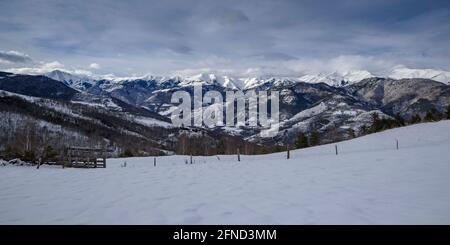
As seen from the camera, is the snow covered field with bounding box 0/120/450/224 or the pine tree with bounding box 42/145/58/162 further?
the pine tree with bounding box 42/145/58/162

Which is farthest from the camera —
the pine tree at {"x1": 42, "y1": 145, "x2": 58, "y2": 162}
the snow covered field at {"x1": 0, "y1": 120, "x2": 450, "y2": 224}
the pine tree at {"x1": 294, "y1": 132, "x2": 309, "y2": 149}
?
the pine tree at {"x1": 294, "y1": 132, "x2": 309, "y2": 149}

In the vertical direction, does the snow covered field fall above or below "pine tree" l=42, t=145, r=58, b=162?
below

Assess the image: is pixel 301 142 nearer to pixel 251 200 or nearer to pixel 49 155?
pixel 49 155

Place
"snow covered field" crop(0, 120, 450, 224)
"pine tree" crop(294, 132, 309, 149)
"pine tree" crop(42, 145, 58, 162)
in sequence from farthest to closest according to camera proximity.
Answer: "pine tree" crop(294, 132, 309, 149), "pine tree" crop(42, 145, 58, 162), "snow covered field" crop(0, 120, 450, 224)

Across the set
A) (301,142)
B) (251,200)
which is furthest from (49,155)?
(301,142)

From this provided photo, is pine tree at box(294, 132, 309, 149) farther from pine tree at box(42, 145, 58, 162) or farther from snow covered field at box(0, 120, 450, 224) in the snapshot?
snow covered field at box(0, 120, 450, 224)

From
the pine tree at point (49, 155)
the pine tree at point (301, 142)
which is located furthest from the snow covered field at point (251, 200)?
the pine tree at point (301, 142)

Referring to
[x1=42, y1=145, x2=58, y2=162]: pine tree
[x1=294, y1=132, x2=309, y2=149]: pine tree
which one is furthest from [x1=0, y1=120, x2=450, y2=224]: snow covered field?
[x1=294, y1=132, x2=309, y2=149]: pine tree

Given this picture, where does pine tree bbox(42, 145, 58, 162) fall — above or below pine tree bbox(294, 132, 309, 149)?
below

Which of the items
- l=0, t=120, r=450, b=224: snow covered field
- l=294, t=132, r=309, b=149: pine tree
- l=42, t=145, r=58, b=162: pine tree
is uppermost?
l=294, t=132, r=309, b=149: pine tree
